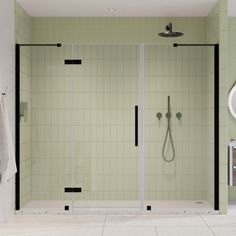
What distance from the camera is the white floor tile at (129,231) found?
15.2 ft

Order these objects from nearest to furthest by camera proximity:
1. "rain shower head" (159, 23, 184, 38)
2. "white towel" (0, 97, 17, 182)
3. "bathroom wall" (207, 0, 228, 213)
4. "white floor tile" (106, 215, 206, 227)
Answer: "white towel" (0, 97, 17, 182) < "white floor tile" (106, 215, 206, 227) < "bathroom wall" (207, 0, 228, 213) < "rain shower head" (159, 23, 184, 38)

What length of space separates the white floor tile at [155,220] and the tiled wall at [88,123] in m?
0.35

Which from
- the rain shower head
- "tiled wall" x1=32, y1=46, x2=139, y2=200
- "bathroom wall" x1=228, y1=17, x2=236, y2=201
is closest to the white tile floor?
"tiled wall" x1=32, y1=46, x2=139, y2=200

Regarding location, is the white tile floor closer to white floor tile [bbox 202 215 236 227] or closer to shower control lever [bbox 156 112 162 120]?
white floor tile [bbox 202 215 236 227]

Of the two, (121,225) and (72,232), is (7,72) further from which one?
(121,225)

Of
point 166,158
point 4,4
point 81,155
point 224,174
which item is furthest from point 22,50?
point 224,174

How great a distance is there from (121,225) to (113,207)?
653 mm

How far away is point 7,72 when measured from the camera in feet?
17.6

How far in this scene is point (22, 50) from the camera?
18.8 ft

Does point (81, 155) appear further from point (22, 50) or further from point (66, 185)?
point (22, 50)

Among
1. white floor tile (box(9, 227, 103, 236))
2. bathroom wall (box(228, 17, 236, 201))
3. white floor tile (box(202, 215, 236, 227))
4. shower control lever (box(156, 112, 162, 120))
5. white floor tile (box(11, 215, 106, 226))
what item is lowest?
white floor tile (box(9, 227, 103, 236))

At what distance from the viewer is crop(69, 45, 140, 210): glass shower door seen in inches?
223

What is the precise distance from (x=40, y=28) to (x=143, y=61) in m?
1.56

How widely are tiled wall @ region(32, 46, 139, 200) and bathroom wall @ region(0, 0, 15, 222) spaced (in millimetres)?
299
